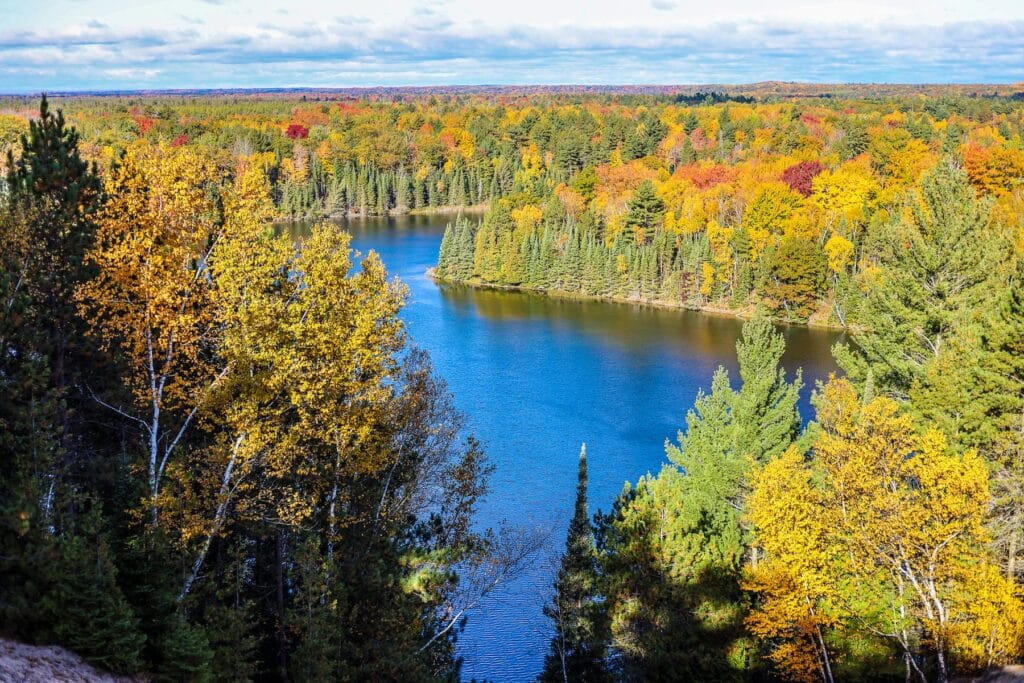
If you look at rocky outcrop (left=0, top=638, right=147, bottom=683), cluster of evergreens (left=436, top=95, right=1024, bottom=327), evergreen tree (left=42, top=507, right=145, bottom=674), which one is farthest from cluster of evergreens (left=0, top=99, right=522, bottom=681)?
cluster of evergreens (left=436, top=95, right=1024, bottom=327)

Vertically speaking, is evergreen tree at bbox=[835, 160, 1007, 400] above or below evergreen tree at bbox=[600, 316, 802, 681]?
above

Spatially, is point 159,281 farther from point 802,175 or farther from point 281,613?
point 802,175

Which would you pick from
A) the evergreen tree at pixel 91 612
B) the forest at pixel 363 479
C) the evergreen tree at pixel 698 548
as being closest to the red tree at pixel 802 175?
the forest at pixel 363 479

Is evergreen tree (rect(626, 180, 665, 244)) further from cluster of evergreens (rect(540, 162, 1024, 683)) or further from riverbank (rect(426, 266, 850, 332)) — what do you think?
cluster of evergreens (rect(540, 162, 1024, 683))

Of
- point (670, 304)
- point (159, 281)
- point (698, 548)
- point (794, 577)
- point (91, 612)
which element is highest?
point (159, 281)

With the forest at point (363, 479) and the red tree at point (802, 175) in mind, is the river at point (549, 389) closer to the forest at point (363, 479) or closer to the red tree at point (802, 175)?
the forest at point (363, 479)

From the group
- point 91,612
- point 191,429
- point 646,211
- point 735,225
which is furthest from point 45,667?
point 646,211
